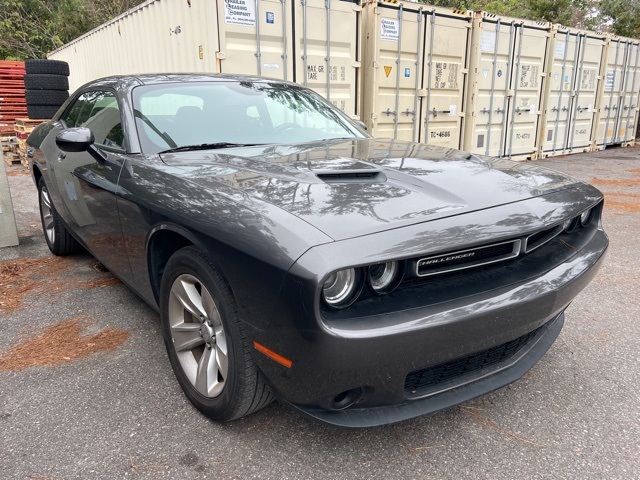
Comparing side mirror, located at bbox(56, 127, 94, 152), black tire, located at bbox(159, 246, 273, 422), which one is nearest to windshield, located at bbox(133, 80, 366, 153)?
side mirror, located at bbox(56, 127, 94, 152)

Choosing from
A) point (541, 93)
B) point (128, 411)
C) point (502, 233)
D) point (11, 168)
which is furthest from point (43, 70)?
point (541, 93)

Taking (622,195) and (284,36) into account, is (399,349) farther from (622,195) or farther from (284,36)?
(622,195)

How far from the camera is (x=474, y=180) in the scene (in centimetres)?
212

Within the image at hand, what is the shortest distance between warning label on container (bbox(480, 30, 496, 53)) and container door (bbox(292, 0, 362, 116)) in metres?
3.16

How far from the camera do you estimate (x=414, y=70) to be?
8.67 meters

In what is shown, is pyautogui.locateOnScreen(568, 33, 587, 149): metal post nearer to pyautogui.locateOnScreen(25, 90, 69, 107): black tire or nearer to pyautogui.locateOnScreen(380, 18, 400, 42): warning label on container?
pyautogui.locateOnScreen(380, 18, 400, 42): warning label on container

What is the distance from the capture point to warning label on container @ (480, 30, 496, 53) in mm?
9398

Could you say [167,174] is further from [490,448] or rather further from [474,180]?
[490,448]

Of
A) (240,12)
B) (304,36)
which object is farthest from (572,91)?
(240,12)

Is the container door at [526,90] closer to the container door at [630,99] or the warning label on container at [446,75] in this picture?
the warning label on container at [446,75]

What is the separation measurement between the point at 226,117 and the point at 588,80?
486 inches

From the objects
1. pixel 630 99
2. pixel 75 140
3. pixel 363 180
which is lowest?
pixel 363 180

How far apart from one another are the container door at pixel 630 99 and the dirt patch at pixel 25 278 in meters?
14.9

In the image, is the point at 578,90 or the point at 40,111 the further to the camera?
the point at 578,90
